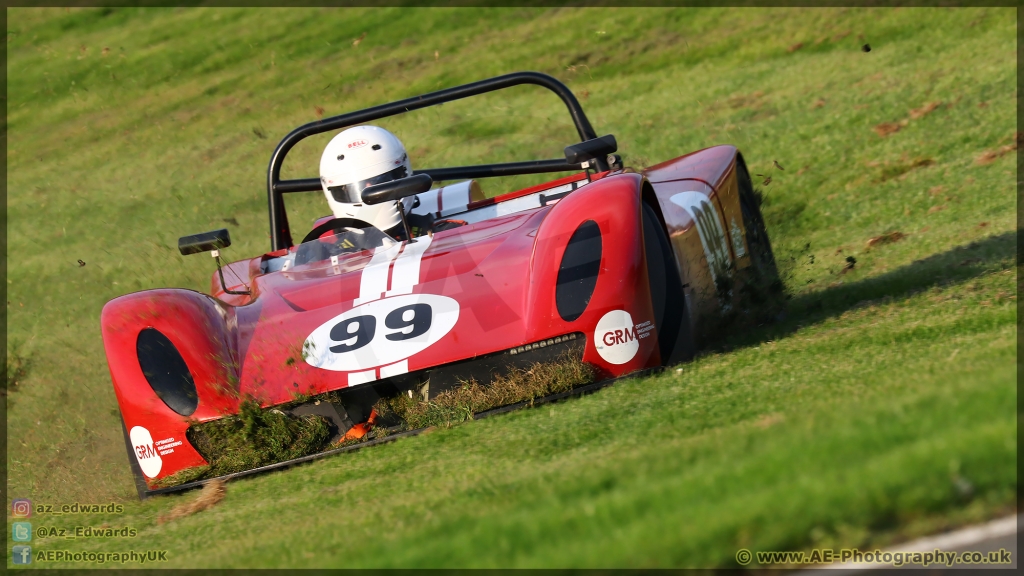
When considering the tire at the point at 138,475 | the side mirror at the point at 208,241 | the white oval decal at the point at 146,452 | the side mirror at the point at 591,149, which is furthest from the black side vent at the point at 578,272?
the side mirror at the point at 208,241

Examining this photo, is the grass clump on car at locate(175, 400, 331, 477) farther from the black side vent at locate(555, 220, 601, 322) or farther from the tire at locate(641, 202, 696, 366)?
the tire at locate(641, 202, 696, 366)

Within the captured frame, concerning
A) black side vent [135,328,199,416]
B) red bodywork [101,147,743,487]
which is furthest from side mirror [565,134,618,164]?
black side vent [135,328,199,416]

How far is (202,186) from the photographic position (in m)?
18.0

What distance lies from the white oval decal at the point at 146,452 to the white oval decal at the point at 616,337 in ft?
7.88

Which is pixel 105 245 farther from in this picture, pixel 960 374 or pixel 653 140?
pixel 960 374

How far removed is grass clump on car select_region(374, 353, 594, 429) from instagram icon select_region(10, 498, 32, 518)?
2688 mm

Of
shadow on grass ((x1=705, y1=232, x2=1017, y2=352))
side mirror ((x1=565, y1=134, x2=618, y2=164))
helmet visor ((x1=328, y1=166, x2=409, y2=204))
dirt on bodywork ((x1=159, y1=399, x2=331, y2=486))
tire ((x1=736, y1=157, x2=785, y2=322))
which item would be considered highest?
helmet visor ((x1=328, y1=166, x2=409, y2=204))

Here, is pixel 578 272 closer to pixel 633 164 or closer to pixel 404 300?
pixel 404 300

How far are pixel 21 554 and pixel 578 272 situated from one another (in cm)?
315

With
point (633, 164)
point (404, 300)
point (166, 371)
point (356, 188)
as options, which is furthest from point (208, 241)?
point (633, 164)

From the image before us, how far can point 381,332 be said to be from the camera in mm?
5641

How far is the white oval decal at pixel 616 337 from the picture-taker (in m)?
5.49

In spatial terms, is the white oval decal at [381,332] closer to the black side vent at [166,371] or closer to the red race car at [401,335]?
the red race car at [401,335]

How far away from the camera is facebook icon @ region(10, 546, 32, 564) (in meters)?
5.23
